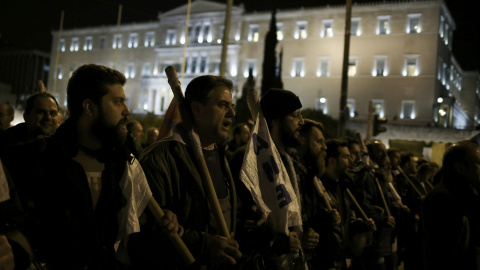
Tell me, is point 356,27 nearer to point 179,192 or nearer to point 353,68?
point 353,68

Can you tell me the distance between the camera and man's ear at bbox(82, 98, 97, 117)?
2.43 metres

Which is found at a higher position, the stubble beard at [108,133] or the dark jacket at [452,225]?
the stubble beard at [108,133]

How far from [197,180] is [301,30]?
49.7 metres

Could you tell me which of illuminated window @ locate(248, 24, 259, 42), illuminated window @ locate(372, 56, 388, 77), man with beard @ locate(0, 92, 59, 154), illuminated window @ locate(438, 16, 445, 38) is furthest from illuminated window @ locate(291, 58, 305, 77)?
man with beard @ locate(0, 92, 59, 154)

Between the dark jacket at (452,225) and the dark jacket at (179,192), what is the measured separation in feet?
6.56

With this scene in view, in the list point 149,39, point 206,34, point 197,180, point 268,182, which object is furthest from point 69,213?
point 149,39

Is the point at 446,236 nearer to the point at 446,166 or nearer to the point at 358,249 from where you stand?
the point at 446,166

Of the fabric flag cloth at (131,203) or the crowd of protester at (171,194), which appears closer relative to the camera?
the crowd of protester at (171,194)

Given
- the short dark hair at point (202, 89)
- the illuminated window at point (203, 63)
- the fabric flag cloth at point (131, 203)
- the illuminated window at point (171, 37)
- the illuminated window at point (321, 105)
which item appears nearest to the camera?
the fabric flag cloth at point (131, 203)

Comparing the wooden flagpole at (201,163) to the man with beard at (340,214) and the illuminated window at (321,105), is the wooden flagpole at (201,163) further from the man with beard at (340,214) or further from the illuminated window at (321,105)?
the illuminated window at (321,105)

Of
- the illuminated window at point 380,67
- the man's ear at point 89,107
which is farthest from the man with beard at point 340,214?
the illuminated window at point 380,67

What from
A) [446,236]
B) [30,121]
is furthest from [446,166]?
[30,121]

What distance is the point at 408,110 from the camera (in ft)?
144

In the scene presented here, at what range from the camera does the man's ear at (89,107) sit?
2428 millimetres
